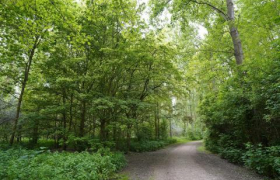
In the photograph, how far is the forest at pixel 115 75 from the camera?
203 inches

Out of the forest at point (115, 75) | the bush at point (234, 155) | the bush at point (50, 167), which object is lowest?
the bush at point (234, 155)

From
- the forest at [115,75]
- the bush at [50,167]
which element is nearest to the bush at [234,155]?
the forest at [115,75]

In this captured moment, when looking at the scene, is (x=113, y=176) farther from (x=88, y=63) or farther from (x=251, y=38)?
(x=251, y=38)

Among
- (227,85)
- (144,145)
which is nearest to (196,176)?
(227,85)

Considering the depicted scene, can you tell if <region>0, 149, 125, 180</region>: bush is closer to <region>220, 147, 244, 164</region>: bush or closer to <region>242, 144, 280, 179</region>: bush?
<region>242, 144, 280, 179</region>: bush

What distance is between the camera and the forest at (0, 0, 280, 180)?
5160 millimetres

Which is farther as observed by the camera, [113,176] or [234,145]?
[234,145]

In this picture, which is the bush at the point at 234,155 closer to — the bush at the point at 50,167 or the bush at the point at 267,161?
the bush at the point at 267,161

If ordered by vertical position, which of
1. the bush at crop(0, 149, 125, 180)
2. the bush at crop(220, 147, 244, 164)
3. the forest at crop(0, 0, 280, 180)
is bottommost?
the bush at crop(220, 147, 244, 164)

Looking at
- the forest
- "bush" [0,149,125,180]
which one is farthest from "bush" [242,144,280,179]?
"bush" [0,149,125,180]

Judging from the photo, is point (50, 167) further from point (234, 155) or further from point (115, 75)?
point (234, 155)

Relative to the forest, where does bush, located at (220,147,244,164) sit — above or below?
below

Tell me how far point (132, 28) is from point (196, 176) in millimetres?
5565

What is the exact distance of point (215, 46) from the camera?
36.7 feet
